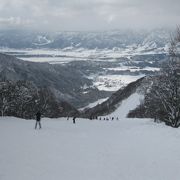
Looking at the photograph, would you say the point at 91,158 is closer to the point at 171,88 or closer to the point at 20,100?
the point at 171,88

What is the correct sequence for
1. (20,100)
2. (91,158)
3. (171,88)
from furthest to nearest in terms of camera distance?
(20,100) → (171,88) → (91,158)

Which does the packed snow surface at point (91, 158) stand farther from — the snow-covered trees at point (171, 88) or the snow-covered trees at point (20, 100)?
the snow-covered trees at point (20, 100)

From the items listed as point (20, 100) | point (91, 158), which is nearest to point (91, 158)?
point (91, 158)

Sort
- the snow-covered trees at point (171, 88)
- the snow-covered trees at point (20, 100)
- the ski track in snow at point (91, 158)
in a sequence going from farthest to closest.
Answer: the snow-covered trees at point (20, 100)
the snow-covered trees at point (171, 88)
the ski track in snow at point (91, 158)

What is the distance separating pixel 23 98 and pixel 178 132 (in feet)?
217

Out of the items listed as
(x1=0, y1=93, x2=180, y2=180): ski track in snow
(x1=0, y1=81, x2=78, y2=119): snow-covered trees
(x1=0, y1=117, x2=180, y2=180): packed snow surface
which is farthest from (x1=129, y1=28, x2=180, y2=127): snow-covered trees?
(x1=0, y1=81, x2=78, y2=119): snow-covered trees

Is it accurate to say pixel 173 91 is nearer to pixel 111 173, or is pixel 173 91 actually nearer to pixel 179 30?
pixel 179 30

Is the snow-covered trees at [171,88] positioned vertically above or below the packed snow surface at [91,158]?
above

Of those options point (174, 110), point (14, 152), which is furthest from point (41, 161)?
point (174, 110)

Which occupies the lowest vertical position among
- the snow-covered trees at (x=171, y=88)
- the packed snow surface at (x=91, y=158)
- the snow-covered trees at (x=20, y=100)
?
the snow-covered trees at (x=20, y=100)

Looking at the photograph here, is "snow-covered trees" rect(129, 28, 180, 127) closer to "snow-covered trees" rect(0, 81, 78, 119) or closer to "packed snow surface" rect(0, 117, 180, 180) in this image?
"packed snow surface" rect(0, 117, 180, 180)

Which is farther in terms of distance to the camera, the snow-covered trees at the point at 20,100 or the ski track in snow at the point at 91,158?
the snow-covered trees at the point at 20,100

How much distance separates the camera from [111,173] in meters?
19.9

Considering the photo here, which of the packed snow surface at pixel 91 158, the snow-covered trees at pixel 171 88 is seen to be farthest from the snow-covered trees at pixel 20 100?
the packed snow surface at pixel 91 158
